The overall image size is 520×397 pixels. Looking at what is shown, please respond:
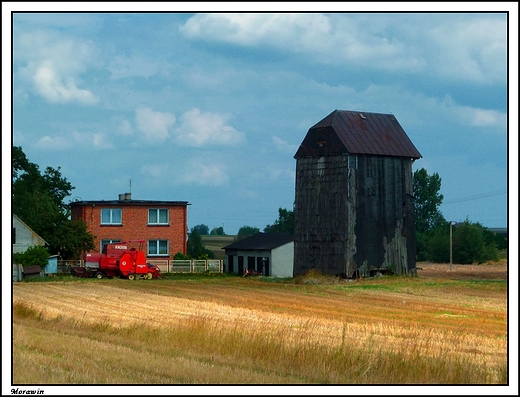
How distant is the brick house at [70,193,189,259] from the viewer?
61562 millimetres

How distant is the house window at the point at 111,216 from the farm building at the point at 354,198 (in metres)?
18.7

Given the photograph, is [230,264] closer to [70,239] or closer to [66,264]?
[70,239]

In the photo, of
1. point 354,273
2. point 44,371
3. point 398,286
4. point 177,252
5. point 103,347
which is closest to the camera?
point 44,371

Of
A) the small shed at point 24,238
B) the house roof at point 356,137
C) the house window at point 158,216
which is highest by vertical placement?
the house roof at point 356,137

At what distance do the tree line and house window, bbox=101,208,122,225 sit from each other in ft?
8.08

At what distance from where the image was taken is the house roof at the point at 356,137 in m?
45.5

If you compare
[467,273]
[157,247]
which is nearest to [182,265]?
[157,247]

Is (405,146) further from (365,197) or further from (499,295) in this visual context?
(499,295)

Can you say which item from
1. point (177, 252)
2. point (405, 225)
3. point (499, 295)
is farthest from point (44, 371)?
A: point (177, 252)

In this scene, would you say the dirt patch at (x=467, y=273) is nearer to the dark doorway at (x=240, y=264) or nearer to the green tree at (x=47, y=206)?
the dark doorway at (x=240, y=264)

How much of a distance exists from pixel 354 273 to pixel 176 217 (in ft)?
68.6

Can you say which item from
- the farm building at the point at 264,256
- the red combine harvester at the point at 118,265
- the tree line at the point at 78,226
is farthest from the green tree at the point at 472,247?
the red combine harvester at the point at 118,265

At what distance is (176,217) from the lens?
62562mm

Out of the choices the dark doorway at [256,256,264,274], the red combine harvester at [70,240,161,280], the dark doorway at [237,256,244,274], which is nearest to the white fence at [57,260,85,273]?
the red combine harvester at [70,240,161,280]
